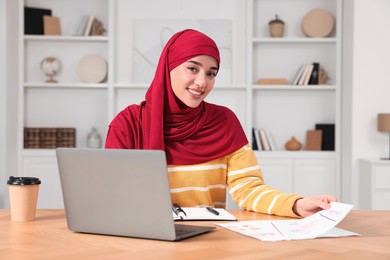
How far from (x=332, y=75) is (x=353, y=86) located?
517 mm

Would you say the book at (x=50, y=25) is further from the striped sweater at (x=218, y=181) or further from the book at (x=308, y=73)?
the striped sweater at (x=218, y=181)

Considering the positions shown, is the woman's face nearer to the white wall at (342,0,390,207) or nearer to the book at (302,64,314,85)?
the white wall at (342,0,390,207)

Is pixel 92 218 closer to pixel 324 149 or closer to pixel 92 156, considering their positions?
pixel 92 156

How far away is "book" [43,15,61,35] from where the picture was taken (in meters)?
5.45

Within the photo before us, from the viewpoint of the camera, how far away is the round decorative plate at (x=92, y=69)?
547 centimetres

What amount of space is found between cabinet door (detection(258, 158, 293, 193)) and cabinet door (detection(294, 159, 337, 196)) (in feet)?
0.18

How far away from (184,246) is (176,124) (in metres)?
0.93

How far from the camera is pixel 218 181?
2.36m

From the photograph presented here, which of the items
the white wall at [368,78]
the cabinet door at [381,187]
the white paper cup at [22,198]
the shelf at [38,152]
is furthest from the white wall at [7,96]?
the white paper cup at [22,198]

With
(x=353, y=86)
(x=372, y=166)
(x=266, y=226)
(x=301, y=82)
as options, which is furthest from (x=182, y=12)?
(x=266, y=226)

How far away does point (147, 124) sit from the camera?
2.31 meters

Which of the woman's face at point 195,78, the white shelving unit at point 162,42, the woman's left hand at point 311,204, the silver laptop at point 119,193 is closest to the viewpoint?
the silver laptop at point 119,193

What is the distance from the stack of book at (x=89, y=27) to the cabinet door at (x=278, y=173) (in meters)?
1.81

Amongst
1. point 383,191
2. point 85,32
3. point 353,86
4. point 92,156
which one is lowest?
point 383,191
